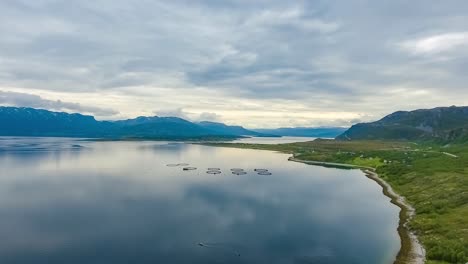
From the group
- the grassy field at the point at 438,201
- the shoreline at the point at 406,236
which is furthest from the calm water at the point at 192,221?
the grassy field at the point at 438,201

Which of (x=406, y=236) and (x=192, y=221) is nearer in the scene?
(x=406, y=236)

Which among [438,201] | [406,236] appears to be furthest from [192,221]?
[438,201]

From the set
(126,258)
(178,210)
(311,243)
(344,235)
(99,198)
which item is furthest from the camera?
(99,198)

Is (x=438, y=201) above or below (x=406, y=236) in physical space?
above

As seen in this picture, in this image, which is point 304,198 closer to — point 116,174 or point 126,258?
point 126,258

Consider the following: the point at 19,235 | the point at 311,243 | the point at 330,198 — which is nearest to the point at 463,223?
the point at 311,243

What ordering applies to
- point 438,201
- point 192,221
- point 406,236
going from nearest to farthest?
point 406,236 → point 192,221 → point 438,201

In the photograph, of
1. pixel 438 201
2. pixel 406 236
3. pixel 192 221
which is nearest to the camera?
pixel 406 236

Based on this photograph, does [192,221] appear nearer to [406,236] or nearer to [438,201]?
[406,236]

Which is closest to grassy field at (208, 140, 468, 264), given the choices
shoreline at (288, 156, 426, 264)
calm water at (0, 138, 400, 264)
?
shoreline at (288, 156, 426, 264)
